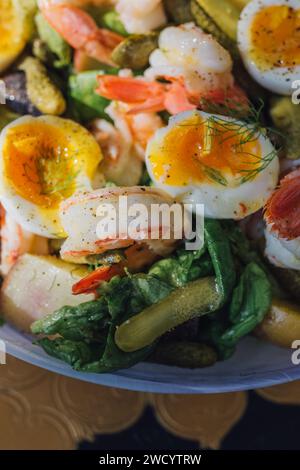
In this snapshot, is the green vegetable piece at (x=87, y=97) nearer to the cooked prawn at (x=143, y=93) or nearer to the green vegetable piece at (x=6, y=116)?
the cooked prawn at (x=143, y=93)

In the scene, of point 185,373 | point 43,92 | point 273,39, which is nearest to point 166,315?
point 185,373

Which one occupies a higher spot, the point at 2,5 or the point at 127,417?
the point at 2,5

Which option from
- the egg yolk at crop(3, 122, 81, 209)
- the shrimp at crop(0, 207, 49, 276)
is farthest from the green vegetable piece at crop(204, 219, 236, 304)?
the shrimp at crop(0, 207, 49, 276)

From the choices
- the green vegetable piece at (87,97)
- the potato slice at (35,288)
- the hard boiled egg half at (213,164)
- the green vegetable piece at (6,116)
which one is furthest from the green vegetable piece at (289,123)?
the green vegetable piece at (6,116)

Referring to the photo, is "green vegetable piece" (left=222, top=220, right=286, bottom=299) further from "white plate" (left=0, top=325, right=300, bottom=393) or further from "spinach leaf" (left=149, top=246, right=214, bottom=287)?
"white plate" (left=0, top=325, right=300, bottom=393)

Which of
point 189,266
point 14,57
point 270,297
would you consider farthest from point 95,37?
point 270,297

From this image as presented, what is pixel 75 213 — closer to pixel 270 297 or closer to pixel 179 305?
pixel 179 305
